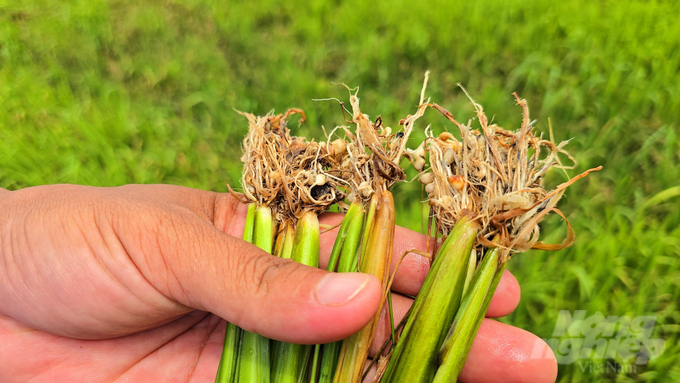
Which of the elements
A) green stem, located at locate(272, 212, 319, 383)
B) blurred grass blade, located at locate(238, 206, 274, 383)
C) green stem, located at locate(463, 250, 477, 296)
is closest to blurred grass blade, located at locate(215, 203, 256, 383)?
blurred grass blade, located at locate(238, 206, 274, 383)

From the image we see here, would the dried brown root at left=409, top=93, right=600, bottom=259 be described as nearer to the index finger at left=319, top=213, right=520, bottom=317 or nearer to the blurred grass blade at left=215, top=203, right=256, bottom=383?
the index finger at left=319, top=213, right=520, bottom=317

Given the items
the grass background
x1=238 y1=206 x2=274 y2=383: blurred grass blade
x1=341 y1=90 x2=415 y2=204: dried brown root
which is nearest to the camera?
x1=238 y1=206 x2=274 y2=383: blurred grass blade

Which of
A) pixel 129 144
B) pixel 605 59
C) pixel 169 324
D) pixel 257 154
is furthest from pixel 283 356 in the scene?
pixel 605 59

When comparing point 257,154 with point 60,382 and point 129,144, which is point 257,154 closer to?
point 60,382

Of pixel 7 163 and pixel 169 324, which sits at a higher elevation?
pixel 7 163

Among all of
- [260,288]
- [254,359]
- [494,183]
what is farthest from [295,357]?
[494,183]

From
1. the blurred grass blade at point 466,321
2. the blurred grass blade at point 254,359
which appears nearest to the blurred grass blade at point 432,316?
the blurred grass blade at point 466,321
